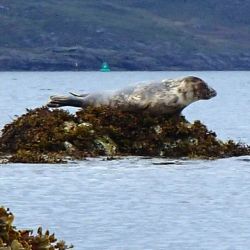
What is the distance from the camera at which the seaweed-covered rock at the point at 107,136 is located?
1040 inches

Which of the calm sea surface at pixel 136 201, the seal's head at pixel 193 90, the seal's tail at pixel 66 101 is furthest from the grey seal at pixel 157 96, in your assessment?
the calm sea surface at pixel 136 201

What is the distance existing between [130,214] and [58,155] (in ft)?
23.2

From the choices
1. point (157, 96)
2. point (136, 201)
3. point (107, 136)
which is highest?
point (157, 96)

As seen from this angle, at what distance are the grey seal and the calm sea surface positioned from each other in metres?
1.27

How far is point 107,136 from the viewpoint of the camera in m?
26.8

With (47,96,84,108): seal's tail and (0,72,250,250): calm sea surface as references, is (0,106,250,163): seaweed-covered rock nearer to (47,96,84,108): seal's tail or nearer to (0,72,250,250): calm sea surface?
(0,72,250,250): calm sea surface

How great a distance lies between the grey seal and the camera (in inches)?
1072

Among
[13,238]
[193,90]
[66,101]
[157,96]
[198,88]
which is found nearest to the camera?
[13,238]

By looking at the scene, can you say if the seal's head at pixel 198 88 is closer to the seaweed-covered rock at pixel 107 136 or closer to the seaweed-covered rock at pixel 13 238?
the seaweed-covered rock at pixel 107 136

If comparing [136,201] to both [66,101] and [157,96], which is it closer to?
[157,96]

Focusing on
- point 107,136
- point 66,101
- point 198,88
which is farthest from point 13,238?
point 66,101

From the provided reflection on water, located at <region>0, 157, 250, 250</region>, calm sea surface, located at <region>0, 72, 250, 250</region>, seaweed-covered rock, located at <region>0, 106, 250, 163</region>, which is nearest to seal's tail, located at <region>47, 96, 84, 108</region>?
seaweed-covered rock, located at <region>0, 106, 250, 163</region>

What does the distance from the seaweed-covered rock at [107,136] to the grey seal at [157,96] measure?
0.83ft

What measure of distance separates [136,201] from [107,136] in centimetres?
603
